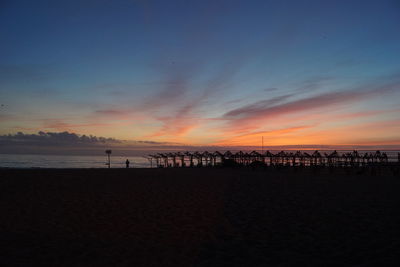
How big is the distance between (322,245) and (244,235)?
1677 mm

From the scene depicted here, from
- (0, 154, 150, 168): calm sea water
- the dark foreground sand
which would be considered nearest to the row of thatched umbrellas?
(0, 154, 150, 168): calm sea water

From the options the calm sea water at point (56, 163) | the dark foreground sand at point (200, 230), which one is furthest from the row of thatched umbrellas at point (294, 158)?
the dark foreground sand at point (200, 230)

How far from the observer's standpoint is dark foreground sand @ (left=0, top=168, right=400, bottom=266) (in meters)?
5.29

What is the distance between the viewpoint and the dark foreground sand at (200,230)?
208 inches

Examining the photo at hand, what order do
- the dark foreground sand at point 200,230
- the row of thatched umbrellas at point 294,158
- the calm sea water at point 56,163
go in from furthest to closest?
the calm sea water at point 56,163 < the row of thatched umbrellas at point 294,158 < the dark foreground sand at point 200,230

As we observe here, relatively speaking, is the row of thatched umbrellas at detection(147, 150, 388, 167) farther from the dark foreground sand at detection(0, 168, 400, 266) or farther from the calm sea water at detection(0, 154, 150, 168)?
the dark foreground sand at detection(0, 168, 400, 266)

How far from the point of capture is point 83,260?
528 cm

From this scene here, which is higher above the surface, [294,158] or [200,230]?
[294,158]

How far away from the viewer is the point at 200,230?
7.15m

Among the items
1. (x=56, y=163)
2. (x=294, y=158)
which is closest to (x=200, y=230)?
(x=294, y=158)

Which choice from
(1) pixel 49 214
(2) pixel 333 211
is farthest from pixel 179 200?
(2) pixel 333 211

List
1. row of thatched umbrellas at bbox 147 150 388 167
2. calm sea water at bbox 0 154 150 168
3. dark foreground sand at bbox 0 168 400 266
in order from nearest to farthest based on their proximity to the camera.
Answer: dark foreground sand at bbox 0 168 400 266 → row of thatched umbrellas at bbox 147 150 388 167 → calm sea water at bbox 0 154 150 168

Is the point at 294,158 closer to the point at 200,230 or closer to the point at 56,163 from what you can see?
the point at 200,230

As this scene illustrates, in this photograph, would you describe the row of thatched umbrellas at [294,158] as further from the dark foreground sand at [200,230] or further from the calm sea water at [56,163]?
the dark foreground sand at [200,230]
